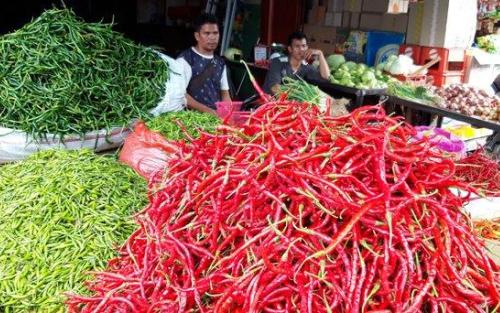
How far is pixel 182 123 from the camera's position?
11.9 feet

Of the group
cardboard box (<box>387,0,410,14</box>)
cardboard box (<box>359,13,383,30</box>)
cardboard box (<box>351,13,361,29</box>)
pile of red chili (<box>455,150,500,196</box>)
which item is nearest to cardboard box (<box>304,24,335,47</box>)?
cardboard box (<box>351,13,361,29</box>)

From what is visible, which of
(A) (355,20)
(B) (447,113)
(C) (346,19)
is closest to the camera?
(B) (447,113)

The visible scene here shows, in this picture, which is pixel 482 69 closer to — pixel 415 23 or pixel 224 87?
pixel 415 23

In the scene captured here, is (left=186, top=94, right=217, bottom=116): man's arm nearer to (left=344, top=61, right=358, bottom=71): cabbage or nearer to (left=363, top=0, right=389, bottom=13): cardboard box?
(left=344, top=61, right=358, bottom=71): cabbage

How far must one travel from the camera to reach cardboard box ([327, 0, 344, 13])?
8.08 metres

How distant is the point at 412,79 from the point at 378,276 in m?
5.25

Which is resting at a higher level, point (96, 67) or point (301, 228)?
point (96, 67)

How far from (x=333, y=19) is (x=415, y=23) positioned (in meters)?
1.78

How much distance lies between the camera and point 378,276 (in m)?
1.46

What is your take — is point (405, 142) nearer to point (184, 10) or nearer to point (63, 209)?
point (63, 209)

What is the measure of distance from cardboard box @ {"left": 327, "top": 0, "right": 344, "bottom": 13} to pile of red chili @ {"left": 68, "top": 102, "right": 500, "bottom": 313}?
676cm

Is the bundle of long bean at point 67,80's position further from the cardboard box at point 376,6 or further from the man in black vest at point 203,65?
the cardboard box at point 376,6

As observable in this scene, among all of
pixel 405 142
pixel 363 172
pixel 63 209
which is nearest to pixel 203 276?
pixel 363 172

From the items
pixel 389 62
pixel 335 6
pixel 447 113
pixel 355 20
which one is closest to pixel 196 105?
pixel 447 113
